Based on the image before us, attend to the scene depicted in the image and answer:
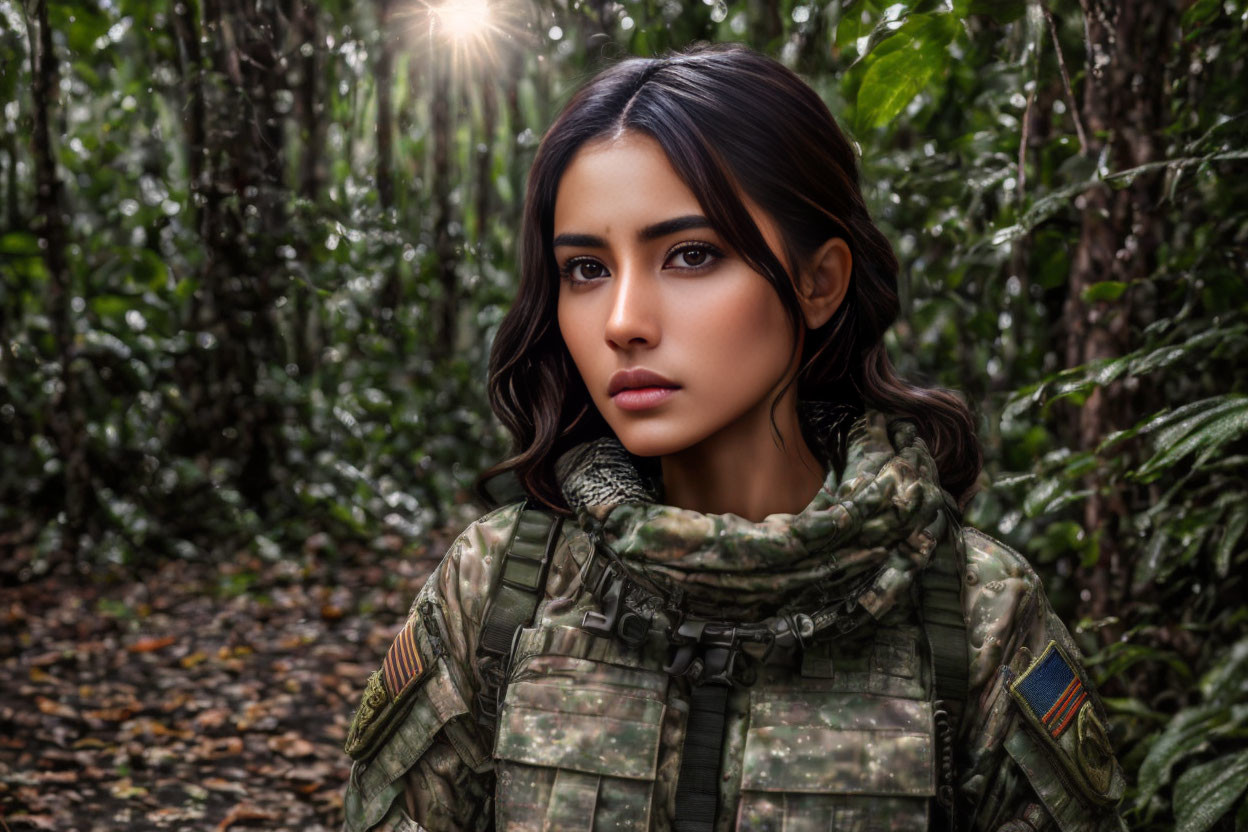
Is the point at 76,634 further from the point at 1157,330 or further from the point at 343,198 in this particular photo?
the point at 1157,330

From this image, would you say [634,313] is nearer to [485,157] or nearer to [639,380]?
[639,380]

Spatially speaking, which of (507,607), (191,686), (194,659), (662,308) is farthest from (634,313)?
(194,659)

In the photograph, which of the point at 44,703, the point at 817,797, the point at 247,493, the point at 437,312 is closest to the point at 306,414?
the point at 247,493

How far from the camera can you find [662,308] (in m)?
1.48

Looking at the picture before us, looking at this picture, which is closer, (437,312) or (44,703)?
(44,703)

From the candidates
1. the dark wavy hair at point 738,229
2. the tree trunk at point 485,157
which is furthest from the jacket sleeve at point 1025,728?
the tree trunk at point 485,157

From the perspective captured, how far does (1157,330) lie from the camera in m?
2.27

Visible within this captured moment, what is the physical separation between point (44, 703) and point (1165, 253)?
343 centimetres

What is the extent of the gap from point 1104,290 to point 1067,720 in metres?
1.11

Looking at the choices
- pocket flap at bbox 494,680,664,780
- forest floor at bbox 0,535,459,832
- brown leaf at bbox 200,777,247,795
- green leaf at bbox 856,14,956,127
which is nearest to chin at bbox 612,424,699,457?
pocket flap at bbox 494,680,664,780

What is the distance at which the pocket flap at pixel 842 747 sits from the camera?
4.67 feet

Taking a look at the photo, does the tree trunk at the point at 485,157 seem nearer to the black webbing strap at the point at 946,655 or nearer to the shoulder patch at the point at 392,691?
the shoulder patch at the point at 392,691

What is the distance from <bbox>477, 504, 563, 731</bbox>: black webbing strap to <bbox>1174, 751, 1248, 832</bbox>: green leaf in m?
1.18

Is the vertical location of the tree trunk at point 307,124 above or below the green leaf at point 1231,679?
above
